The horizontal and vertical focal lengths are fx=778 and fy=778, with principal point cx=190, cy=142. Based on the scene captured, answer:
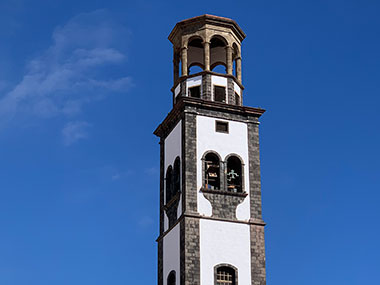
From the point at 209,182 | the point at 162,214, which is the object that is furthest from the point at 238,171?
the point at 162,214

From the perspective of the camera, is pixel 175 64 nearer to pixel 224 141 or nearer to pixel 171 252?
pixel 224 141

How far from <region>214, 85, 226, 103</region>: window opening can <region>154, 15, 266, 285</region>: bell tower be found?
5 centimetres

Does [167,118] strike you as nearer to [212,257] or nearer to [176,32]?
[176,32]

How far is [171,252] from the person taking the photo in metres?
A: 49.4

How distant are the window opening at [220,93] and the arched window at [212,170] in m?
4.66

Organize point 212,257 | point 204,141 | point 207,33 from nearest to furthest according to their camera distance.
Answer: point 212,257 < point 204,141 < point 207,33

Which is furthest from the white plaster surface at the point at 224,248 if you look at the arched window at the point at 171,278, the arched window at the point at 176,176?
the arched window at the point at 176,176

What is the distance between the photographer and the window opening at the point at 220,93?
53531 mm

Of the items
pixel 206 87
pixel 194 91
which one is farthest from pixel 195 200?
pixel 194 91

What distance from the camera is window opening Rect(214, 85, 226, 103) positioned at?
53.5 metres

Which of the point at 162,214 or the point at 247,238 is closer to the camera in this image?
the point at 247,238

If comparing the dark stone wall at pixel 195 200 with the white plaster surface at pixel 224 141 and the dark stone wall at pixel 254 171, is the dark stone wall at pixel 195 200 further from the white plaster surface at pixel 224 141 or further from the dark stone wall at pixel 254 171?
the white plaster surface at pixel 224 141

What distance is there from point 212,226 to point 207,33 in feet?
46.0

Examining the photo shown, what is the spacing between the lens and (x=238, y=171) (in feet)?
167
